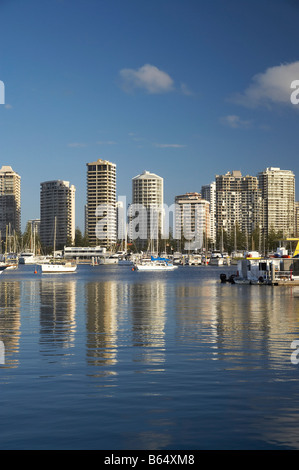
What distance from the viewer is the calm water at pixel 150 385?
1282 centimetres

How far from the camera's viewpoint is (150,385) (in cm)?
1739

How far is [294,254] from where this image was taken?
77375 millimetres

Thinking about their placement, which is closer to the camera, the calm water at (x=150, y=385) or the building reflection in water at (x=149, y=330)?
the calm water at (x=150, y=385)

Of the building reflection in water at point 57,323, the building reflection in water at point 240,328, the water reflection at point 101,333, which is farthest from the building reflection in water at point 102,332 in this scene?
the building reflection in water at point 240,328

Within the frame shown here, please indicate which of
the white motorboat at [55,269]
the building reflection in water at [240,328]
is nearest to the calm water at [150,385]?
the building reflection in water at [240,328]

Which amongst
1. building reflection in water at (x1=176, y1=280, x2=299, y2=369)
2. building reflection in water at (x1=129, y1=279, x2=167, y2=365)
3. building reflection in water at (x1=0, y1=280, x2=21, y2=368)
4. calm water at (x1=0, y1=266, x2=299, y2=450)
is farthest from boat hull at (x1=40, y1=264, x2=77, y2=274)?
calm water at (x1=0, y1=266, x2=299, y2=450)

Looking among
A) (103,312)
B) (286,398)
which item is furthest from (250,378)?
(103,312)

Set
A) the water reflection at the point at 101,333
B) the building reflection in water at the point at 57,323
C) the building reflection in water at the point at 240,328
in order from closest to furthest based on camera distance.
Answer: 1. the water reflection at the point at 101,333
2. the building reflection in water at the point at 240,328
3. the building reflection in water at the point at 57,323

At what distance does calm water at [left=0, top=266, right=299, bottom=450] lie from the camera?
42.1ft

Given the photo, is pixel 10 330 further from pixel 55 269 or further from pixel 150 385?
pixel 55 269

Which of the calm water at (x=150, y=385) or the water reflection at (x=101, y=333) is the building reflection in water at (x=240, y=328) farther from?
the water reflection at (x=101, y=333)

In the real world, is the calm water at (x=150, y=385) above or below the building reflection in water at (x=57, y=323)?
above

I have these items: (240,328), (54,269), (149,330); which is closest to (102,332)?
(149,330)

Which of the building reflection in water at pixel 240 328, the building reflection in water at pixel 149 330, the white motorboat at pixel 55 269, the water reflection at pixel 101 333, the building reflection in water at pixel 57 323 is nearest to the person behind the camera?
the water reflection at pixel 101 333
